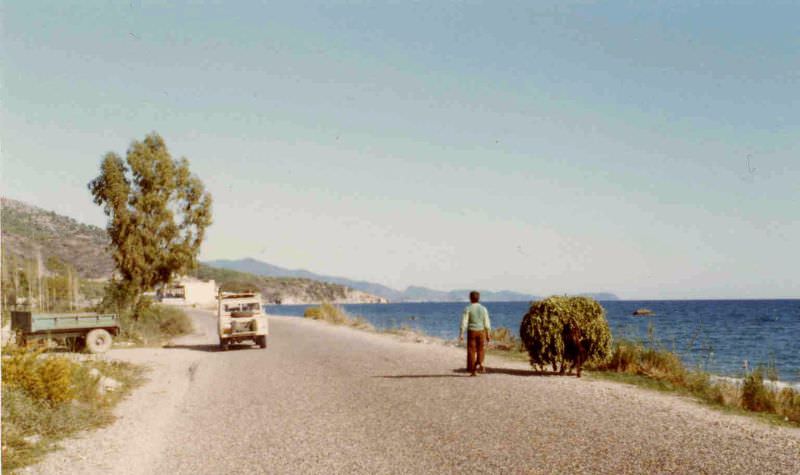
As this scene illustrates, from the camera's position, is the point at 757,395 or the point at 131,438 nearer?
the point at 131,438

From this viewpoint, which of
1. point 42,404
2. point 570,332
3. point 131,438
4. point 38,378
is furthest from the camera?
point 570,332

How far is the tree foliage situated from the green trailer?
19.3 feet

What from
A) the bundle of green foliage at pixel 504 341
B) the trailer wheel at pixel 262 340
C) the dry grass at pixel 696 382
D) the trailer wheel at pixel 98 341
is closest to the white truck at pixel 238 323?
the trailer wheel at pixel 262 340

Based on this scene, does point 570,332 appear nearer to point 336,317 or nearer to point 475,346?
point 475,346

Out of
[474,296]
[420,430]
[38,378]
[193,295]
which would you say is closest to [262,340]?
[474,296]

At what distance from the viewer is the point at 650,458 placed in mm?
7211

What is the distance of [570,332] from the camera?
14141 mm

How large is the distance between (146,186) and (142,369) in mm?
14081

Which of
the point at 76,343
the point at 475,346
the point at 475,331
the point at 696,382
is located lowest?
the point at 696,382

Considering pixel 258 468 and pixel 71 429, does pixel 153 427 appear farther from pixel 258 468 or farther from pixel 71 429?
pixel 258 468

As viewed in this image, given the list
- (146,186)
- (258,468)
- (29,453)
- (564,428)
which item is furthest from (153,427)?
(146,186)

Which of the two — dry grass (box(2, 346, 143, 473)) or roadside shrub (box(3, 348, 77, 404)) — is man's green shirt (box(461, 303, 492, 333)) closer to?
dry grass (box(2, 346, 143, 473))

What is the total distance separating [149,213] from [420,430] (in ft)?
78.2

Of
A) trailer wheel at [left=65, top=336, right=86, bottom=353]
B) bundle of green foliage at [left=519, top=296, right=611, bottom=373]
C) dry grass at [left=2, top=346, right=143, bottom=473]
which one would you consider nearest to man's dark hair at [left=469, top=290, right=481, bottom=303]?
bundle of green foliage at [left=519, top=296, right=611, bottom=373]
